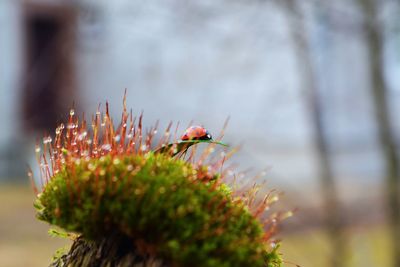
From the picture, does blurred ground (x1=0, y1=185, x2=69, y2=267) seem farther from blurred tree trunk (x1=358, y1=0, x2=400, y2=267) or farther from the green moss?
the green moss

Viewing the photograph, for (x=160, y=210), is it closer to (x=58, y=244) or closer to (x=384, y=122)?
(x=384, y=122)

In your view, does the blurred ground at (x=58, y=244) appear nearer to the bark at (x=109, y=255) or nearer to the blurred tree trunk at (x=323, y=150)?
the blurred tree trunk at (x=323, y=150)

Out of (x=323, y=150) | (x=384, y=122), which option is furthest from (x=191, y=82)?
(x=384, y=122)

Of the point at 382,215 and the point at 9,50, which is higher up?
the point at 9,50

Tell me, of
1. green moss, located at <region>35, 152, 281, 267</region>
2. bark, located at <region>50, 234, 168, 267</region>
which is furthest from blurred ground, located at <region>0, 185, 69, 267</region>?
green moss, located at <region>35, 152, 281, 267</region>

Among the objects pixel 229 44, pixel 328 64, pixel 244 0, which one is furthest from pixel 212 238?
pixel 328 64

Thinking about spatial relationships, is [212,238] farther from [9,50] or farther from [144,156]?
[9,50]
